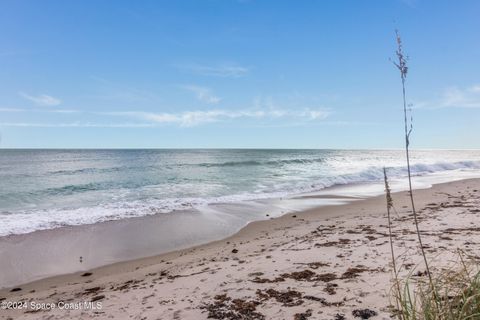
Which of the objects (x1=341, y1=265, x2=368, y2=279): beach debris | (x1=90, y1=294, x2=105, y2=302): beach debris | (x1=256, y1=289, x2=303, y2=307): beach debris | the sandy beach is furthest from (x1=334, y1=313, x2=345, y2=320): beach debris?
(x1=90, y1=294, x2=105, y2=302): beach debris

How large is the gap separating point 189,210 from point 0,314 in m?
8.09

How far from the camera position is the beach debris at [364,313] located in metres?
3.35

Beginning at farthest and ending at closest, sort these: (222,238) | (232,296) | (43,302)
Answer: (222,238) < (43,302) < (232,296)

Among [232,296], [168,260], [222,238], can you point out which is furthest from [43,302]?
[222,238]

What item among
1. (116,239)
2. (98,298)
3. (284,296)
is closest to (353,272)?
(284,296)

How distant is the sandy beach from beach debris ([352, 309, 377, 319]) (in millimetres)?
24

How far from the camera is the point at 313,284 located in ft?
14.3

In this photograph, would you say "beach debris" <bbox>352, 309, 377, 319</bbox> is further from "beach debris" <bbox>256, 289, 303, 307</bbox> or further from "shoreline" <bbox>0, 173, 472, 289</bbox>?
"shoreline" <bbox>0, 173, 472, 289</bbox>

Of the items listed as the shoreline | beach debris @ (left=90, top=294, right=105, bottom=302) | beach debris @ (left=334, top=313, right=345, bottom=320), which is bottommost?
the shoreline

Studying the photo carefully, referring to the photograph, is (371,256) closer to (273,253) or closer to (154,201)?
(273,253)

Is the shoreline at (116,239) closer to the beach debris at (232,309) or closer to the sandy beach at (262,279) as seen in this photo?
the sandy beach at (262,279)

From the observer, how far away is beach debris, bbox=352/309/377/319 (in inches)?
132

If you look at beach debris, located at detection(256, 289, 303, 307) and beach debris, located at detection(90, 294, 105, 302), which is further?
beach debris, located at detection(90, 294, 105, 302)

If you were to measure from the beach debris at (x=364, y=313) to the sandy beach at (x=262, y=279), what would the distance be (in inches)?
1.0
